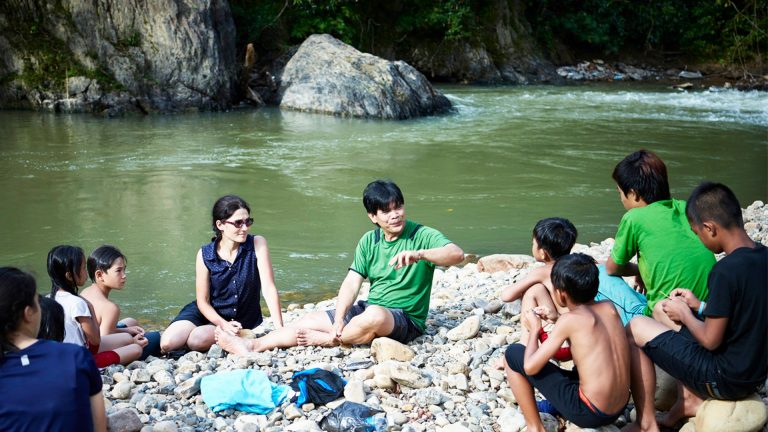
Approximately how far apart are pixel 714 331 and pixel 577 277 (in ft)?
1.90

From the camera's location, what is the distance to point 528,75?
88.3 ft

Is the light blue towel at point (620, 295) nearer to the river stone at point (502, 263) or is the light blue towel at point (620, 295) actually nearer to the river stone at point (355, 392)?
the river stone at point (355, 392)

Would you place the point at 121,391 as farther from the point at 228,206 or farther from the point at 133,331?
the point at 228,206

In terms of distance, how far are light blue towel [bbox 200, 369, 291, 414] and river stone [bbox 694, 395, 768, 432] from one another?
6.33 feet

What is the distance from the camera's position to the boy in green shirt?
3984 millimetres

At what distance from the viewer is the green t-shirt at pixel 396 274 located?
4.90 m

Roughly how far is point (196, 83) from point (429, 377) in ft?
52.7

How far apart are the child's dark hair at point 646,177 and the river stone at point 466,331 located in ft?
4.11

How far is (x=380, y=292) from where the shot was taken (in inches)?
197

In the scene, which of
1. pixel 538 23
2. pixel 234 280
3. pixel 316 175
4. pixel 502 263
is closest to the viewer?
pixel 234 280

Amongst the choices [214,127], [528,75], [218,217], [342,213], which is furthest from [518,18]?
[218,217]

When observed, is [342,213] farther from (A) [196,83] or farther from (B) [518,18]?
(B) [518,18]

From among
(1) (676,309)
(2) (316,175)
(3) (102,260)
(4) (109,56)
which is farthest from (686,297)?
(4) (109,56)

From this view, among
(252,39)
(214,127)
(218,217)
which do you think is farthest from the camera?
(252,39)
